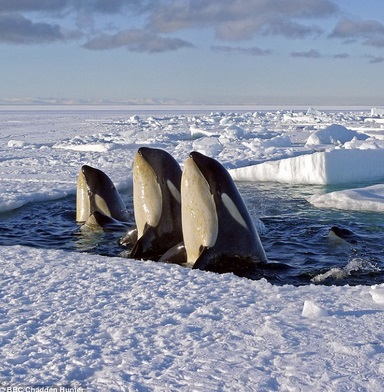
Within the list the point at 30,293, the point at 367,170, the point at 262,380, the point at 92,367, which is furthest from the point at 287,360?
the point at 367,170

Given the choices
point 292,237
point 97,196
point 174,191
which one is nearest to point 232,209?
point 174,191

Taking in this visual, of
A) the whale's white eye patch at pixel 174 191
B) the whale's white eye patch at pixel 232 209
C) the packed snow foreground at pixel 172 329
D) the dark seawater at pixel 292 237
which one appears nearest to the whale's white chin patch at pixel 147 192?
the whale's white eye patch at pixel 174 191

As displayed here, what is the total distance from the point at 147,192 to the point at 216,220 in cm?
131

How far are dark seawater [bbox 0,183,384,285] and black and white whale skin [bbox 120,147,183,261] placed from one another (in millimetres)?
641

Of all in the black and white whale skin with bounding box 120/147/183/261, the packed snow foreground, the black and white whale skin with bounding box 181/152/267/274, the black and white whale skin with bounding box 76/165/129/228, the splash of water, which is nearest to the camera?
the packed snow foreground

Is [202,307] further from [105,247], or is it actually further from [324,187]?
[324,187]

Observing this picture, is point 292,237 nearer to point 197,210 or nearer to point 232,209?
point 232,209

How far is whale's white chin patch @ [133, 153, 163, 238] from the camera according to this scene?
7035 mm

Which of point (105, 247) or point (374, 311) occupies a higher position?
point (374, 311)

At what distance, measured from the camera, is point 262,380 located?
2.69m

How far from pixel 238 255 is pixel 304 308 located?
2.44 metres

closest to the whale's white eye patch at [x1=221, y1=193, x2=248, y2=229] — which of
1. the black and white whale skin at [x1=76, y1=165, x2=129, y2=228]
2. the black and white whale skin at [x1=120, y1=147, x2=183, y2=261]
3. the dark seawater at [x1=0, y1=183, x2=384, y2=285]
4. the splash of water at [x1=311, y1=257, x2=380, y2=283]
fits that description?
the dark seawater at [x1=0, y1=183, x2=384, y2=285]

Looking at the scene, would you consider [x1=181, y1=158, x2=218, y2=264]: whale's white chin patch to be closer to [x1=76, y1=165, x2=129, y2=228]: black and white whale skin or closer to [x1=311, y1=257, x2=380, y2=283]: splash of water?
[x1=311, y1=257, x2=380, y2=283]: splash of water

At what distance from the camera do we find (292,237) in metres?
8.20
